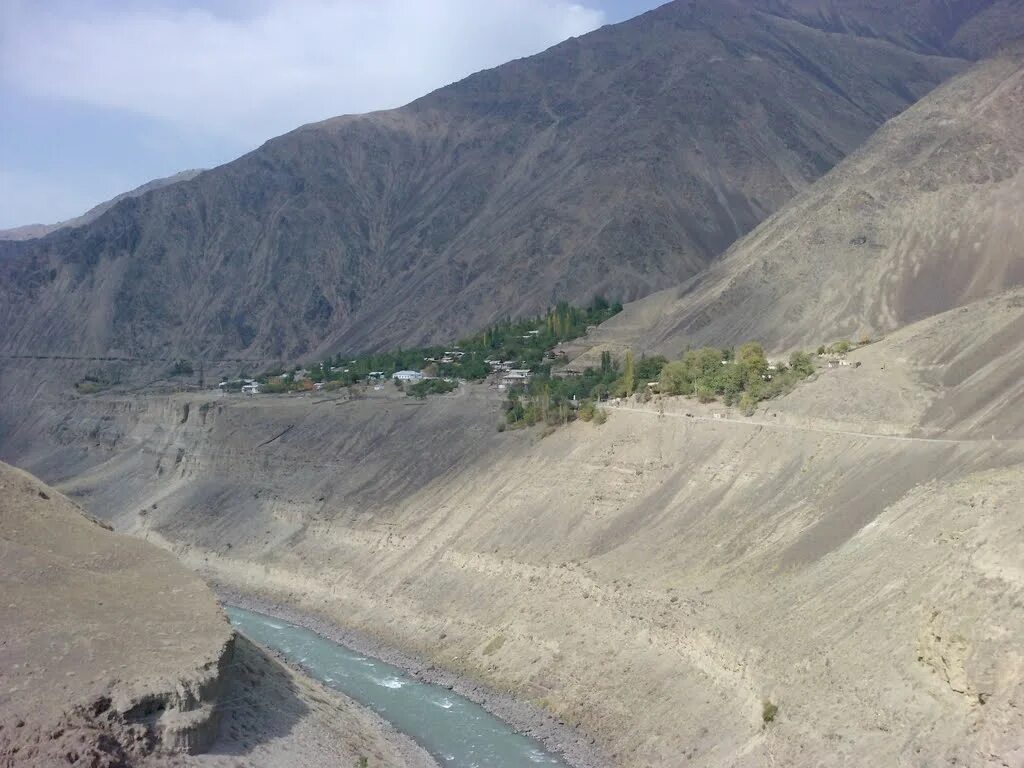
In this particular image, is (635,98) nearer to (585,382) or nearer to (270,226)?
(270,226)

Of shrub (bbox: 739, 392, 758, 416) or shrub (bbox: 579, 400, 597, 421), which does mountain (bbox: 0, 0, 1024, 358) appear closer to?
shrub (bbox: 579, 400, 597, 421)

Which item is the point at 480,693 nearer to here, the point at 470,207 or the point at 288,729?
the point at 288,729

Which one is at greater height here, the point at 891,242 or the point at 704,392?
the point at 891,242

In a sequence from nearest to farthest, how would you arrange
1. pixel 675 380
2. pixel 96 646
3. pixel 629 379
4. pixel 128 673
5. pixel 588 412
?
pixel 128 673
pixel 96 646
pixel 588 412
pixel 675 380
pixel 629 379

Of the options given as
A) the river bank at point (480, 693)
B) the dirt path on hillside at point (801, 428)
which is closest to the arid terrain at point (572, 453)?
the river bank at point (480, 693)

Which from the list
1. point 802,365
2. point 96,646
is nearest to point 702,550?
point 802,365

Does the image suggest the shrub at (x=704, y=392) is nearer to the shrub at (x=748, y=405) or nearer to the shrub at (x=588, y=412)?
the shrub at (x=748, y=405)
